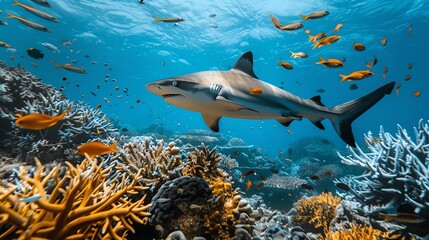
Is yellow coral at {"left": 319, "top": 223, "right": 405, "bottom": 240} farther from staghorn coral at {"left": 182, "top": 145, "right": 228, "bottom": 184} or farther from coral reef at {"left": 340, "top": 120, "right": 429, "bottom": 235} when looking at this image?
Answer: staghorn coral at {"left": 182, "top": 145, "right": 228, "bottom": 184}

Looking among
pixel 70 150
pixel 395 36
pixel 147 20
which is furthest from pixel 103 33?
pixel 395 36

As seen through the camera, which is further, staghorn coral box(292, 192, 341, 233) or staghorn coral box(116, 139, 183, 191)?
staghorn coral box(292, 192, 341, 233)

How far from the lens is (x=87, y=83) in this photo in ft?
241

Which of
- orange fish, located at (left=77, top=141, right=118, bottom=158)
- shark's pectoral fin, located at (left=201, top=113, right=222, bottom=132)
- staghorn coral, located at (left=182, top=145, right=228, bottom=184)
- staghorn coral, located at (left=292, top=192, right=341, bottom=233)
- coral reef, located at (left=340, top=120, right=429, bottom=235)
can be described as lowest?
staghorn coral, located at (left=292, top=192, right=341, bottom=233)

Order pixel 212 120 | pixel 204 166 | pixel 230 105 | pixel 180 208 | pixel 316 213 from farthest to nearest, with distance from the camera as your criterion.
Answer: pixel 316 213 → pixel 204 166 → pixel 212 120 → pixel 230 105 → pixel 180 208

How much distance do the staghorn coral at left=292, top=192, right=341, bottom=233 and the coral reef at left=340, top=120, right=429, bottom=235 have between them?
180cm

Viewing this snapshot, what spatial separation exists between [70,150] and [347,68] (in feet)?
157

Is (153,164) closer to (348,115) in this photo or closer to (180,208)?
(180,208)

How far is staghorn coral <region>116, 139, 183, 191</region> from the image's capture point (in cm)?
420

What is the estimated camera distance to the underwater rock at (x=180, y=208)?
3242 millimetres

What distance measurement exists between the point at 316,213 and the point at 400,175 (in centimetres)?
310

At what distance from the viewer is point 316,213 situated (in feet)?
22.6

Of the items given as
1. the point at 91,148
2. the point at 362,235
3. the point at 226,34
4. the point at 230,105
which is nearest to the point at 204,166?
the point at 230,105

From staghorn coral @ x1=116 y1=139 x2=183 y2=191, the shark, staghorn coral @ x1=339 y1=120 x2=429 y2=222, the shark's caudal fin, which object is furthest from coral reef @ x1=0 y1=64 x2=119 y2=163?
staghorn coral @ x1=339 y1=120 x2=429 y2=222
